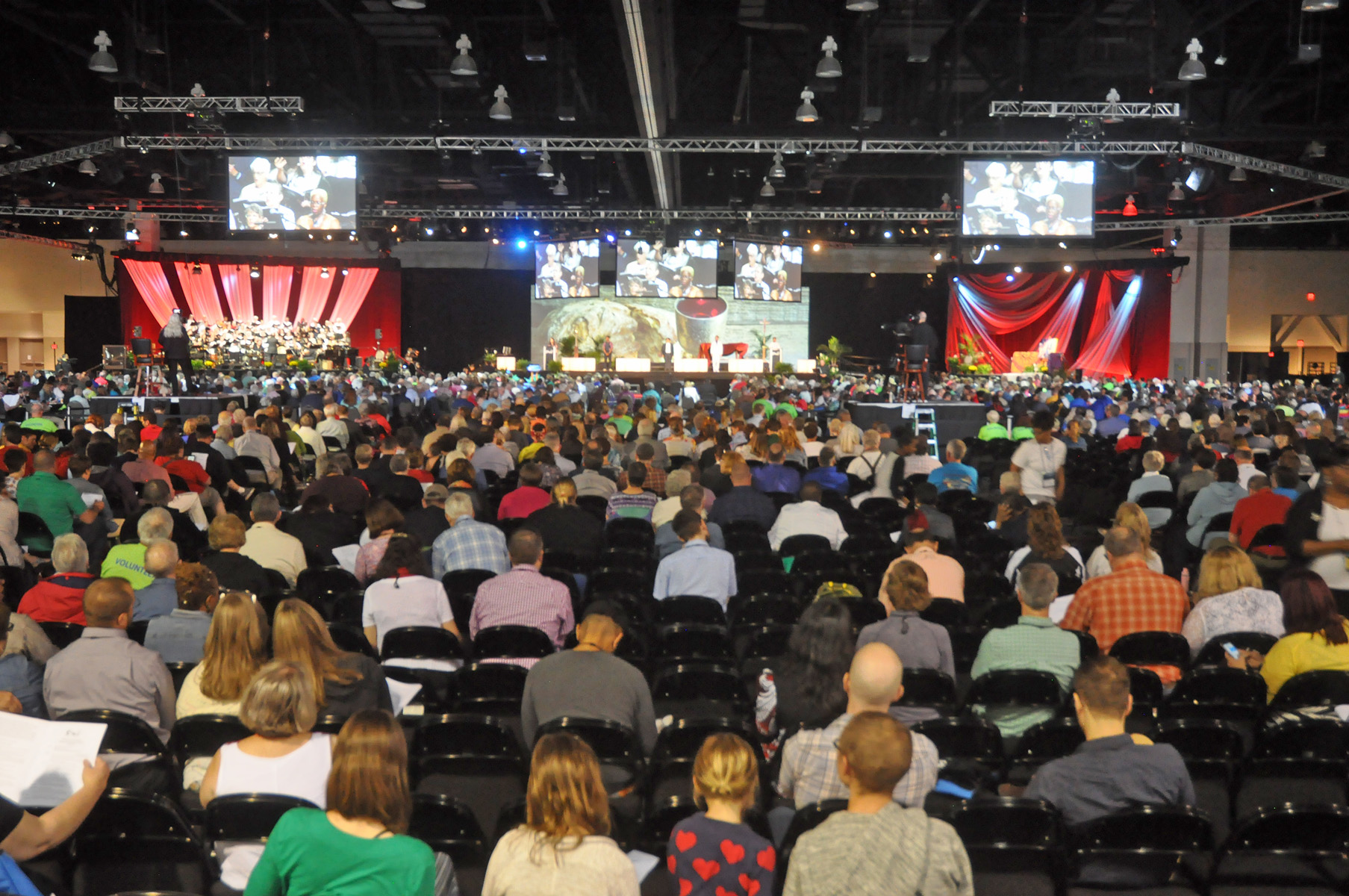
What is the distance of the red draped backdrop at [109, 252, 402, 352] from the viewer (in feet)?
105

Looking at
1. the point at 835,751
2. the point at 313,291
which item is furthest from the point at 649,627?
the point at 313,291

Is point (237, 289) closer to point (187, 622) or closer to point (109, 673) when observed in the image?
point (187, 622)

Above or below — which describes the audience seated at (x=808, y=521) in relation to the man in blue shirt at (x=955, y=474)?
below

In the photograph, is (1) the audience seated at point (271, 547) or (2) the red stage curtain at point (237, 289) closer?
(1) the audience seated at point (271, 547)

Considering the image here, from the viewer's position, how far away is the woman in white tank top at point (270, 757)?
11.1 ft

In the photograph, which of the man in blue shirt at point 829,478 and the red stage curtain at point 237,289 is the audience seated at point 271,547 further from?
the red stage curtain at point 237,289

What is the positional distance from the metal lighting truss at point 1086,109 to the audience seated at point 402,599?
12681mm

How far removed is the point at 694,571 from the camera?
6.50 meters

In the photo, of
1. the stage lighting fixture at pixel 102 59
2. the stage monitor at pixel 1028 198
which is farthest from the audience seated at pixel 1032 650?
the stage lighting fixture at pixel 102 59

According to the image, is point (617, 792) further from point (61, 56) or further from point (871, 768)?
point (61, 56)

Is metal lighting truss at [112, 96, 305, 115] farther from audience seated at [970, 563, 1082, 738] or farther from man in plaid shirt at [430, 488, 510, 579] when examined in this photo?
audience seated at [970, 563, 1082, 738]

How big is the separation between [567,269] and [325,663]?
28.9 m

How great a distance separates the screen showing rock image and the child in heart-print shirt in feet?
96.0

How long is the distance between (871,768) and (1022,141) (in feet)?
52.4
